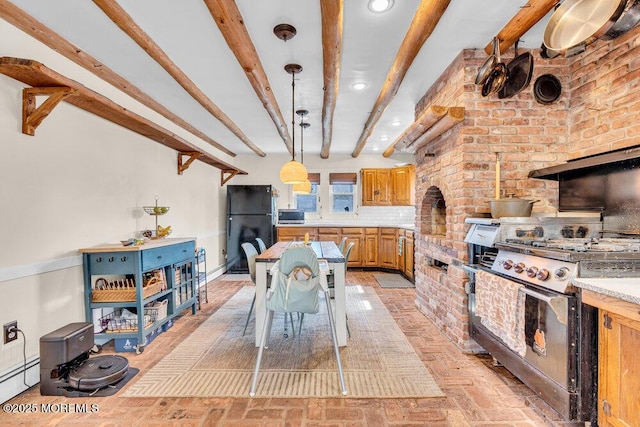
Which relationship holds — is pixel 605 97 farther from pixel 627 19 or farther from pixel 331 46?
pixel 331 46

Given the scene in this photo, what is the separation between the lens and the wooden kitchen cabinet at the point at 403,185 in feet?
21.0

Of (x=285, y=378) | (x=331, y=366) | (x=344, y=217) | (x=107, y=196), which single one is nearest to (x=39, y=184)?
(x=107, y=196)

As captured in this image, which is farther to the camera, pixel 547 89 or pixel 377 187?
pixel 377 187

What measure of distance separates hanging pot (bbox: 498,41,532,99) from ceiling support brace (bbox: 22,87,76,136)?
3.17 m

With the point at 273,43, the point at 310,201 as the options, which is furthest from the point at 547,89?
the point at 310,201

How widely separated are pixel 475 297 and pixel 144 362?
2.63m

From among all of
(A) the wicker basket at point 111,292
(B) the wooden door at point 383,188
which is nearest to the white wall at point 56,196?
(A) the wicker basket at point 111,292

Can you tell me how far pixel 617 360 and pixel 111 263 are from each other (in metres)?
3.29

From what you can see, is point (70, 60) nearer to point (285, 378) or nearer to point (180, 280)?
point (180, 280)

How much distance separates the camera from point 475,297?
2379 millimetres

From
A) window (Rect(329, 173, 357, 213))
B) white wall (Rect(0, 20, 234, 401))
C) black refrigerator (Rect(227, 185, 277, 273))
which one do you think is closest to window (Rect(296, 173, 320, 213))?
window (Rect(329, 173, 357, 213))

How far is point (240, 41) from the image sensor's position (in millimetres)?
2252

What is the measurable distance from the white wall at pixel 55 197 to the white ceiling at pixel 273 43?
41cm

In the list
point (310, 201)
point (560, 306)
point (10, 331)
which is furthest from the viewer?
point (310, 201)
